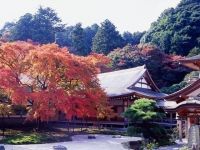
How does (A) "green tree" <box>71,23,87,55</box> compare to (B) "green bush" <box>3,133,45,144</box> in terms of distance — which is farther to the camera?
(A) "green tree" <box>71,23,87,55</box>

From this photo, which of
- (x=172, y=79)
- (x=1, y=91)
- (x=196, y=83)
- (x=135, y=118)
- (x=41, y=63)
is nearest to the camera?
(x=196, y=83)

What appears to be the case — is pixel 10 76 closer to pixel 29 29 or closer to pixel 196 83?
pixel 196 83

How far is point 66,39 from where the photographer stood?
78625 millimetres

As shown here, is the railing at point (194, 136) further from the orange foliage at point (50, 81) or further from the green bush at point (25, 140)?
the orange foliage at point (50, 81)

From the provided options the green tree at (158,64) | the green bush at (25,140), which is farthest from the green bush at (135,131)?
the green tree at (158,64)

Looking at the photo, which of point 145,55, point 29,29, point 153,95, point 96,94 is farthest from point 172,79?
point 29,29

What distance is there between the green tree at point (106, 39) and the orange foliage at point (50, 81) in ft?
98.6

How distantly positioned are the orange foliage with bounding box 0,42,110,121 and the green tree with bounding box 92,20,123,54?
98.6 feet

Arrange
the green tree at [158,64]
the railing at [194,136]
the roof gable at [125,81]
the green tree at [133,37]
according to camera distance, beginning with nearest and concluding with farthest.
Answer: the railing at [194,136], the roof gable at [125,81], the green tree at [158,64], the green tree at [133,37]

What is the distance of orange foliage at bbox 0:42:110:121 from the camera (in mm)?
28438

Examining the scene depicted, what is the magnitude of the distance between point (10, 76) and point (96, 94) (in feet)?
24.1

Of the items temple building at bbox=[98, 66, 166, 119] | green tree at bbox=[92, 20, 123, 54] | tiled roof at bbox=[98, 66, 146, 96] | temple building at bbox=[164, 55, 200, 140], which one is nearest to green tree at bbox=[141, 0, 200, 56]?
green tree at bbox=[92, 20, 123, 54]

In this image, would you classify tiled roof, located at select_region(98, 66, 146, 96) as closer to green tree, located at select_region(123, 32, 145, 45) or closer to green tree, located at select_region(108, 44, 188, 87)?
green tree, located at select_region(108, 44, 188, 87)

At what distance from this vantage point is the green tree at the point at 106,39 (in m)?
62.3
